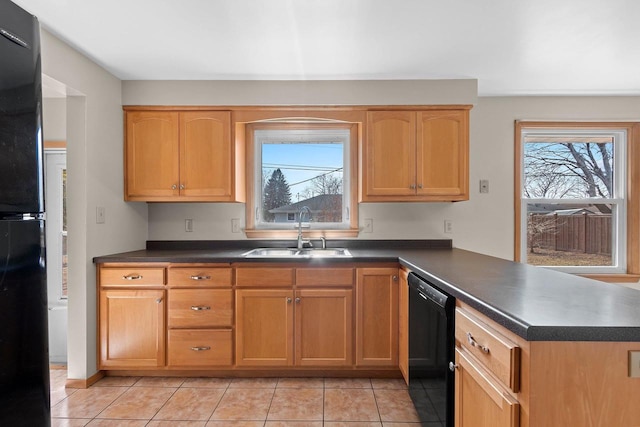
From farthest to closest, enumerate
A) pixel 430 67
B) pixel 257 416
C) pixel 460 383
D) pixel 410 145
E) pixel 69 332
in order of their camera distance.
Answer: pixel 410 145 → pixel 430 67 → pixel 69 332 → pixel 257 416 → pixel 460 383

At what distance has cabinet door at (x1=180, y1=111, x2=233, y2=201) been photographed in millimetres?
2908

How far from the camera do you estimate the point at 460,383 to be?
1.48 m

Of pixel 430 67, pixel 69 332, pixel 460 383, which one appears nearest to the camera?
pixel 460 383

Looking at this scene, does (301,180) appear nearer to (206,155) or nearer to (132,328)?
(206,155)

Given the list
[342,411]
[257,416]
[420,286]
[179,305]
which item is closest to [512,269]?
[420,286]

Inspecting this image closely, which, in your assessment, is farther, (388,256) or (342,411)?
(388,256)

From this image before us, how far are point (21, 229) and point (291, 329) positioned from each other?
1877 millimetres

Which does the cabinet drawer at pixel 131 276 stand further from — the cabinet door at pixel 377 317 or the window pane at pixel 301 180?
the cabinet door at pixel 377 317

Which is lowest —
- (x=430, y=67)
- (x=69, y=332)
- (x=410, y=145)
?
(x=69, y=332)

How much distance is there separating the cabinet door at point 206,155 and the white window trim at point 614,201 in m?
2.61

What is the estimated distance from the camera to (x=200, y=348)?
8.52 ft

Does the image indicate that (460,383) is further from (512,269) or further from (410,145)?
(410,145)

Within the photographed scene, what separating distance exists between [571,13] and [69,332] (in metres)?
3.72

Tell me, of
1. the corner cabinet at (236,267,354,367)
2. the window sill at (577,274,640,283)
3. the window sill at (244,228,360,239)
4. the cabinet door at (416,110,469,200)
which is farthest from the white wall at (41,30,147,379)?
the window sill at (577,274,640,283)
